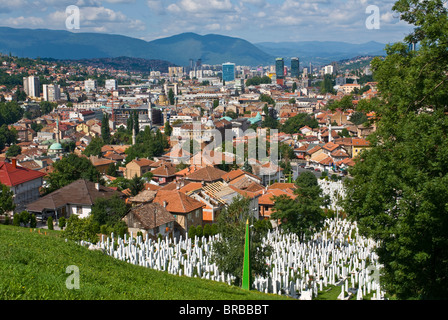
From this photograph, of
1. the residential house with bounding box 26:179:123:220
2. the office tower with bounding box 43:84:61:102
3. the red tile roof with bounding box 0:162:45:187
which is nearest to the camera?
the residential house with bounding box 26:179:123:220

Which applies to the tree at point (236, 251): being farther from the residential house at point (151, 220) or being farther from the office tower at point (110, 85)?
the office tower at point (110, 85)

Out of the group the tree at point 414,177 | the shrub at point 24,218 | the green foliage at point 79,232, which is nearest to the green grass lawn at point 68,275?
the tree at point 414,177

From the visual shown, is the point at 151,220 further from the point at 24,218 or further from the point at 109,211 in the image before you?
the point at 24,218

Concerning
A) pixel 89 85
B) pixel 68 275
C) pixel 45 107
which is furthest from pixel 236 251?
pixel 89 85

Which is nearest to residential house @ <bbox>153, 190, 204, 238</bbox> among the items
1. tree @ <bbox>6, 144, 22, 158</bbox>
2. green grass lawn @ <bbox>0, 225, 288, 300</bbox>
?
green grass lawn @ <bbox>0, 225, 288, 300</bbox>

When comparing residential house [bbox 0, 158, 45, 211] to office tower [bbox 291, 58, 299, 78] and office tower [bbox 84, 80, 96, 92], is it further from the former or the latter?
office tower [bbox 291, 58, 299, 78]

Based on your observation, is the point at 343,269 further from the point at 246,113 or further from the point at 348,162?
the point at 246,113
